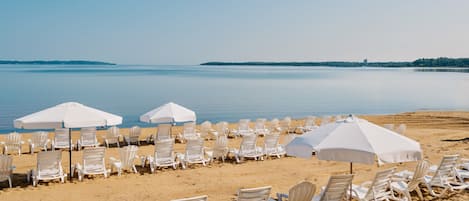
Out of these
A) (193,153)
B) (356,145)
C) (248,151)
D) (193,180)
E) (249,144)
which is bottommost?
(193,180)

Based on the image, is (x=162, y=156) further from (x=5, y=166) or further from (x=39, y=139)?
(x=39, y=139)

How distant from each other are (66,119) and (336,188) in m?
6.48

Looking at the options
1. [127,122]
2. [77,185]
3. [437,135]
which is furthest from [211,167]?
[127,122]

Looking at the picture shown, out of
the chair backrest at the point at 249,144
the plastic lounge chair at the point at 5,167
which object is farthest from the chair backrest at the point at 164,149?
the plastic lounge chair at the point at 5,167

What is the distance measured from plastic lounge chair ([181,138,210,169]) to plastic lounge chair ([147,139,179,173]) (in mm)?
428

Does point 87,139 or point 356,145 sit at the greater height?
point 356,145

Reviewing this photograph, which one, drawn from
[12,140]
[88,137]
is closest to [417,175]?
[88,137]

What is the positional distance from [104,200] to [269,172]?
4469 millimetres

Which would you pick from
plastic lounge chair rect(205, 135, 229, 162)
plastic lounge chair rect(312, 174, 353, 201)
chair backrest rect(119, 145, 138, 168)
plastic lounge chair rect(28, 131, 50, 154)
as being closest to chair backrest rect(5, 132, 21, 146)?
plastic lounge chair rect(28, 131, 50, 154)

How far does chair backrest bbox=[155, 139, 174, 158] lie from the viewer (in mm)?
11461

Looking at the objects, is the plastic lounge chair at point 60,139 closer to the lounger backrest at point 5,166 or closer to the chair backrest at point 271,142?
the lounger backrest at point 5,166

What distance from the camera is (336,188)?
23.2 ft

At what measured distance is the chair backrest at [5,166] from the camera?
31.3 ft

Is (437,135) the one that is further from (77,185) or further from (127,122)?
(127,122)
